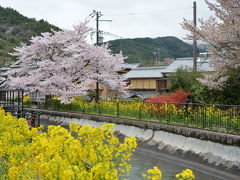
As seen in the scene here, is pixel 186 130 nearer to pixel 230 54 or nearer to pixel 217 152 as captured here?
pixel 217 152

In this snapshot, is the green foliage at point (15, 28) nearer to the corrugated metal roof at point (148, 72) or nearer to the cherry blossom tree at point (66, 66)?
the corrugated metal roof at point (148, 72)

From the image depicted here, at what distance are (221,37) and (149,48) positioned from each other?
315 ft

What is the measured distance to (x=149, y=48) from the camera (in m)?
113

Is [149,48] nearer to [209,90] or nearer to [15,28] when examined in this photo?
[15,28]

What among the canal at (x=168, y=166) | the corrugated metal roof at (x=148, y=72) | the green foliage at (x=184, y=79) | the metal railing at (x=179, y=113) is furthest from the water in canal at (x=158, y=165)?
the corrugated metal roof at (x=148, y=72)

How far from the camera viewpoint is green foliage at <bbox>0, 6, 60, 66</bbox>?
99.3 m

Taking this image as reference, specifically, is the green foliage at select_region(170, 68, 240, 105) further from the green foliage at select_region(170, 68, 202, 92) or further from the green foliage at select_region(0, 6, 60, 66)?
the green foliage at select_region(0, 6, 60, 66)

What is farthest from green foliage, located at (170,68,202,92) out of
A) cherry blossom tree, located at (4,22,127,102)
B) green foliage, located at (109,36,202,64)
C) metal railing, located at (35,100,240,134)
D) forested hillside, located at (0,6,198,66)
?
Result: forested hillside, located at (0,6,198,66)

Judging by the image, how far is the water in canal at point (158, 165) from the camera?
12108mm

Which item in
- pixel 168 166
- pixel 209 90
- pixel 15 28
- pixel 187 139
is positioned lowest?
pixel 168 166

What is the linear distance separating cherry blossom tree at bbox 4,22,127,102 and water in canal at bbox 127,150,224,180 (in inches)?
566

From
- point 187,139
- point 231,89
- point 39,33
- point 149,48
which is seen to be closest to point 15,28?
point 39,33

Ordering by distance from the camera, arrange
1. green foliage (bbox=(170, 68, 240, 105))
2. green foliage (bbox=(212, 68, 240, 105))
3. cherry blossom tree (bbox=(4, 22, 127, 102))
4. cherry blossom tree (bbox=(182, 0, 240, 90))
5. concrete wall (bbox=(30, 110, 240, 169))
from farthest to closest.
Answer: cherry blossom tree (bbox=(4, 22, 127, 102)) < green foliage (bbox=(170, 68, 240, 105)) < green foliage (bbox=(212, 68, 240, 105)) < cherry blossom tree (bbox=(182, 0, 240, 90)) < concrete wall (bbox=(30, 110, 240, 169))

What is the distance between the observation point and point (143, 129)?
61.0 ft
